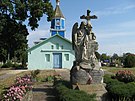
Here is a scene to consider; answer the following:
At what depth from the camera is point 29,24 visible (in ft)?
114

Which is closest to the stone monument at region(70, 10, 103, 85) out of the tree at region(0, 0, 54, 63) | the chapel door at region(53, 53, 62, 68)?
the tree at region(0, 0, 54, 63)

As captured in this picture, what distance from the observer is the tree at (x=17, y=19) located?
3416 centimetres

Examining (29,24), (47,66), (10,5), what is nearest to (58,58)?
(47,66)

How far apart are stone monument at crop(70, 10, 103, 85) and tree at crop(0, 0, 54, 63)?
2081 cm

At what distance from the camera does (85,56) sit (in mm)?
13445

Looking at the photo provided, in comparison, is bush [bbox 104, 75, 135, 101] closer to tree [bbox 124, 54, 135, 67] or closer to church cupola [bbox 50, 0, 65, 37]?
church cupola [bbox 50, 0, 65, 37]

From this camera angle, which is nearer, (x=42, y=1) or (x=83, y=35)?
(x=83, y=35)

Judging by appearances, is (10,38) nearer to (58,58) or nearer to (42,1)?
(42,1)

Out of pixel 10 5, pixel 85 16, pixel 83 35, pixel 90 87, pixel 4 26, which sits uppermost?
pixel 10 5

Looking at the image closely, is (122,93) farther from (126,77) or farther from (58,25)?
(58,25)

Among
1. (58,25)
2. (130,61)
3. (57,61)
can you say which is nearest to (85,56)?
(57,61)

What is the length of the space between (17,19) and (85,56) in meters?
23.1

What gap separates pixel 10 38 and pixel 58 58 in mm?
8918

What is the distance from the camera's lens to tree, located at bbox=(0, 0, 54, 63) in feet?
112
